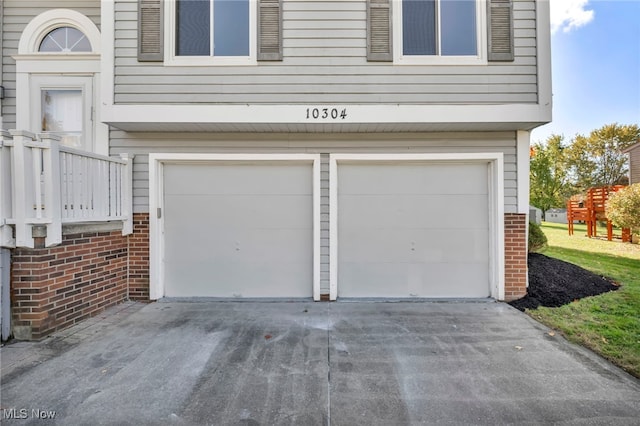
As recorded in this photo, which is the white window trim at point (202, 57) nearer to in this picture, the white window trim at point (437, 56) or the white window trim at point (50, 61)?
the white window trim at point (50, 61)

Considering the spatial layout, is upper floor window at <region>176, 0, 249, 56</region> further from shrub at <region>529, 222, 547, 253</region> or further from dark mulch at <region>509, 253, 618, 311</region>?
shrub at <region>529, 222, 547, 253</region>

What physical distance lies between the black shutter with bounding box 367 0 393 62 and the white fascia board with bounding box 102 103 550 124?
2.76 ft

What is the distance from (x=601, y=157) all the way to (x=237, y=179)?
3595cm

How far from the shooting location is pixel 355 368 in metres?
2.85

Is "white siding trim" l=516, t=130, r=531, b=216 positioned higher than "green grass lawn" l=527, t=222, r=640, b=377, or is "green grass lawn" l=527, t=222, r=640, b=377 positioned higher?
"white siding trim" l=516, t=130, r=531, b=216

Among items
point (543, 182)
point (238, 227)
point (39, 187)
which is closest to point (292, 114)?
point (238, 227)

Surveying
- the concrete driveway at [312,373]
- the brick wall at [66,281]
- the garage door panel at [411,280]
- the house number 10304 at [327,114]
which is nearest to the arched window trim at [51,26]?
the brick wall at [66,281]

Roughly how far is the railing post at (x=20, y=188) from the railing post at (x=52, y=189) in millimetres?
157

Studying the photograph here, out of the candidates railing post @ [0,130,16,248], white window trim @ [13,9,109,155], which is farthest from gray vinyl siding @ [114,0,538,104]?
railing post @ [0,130,16,248]

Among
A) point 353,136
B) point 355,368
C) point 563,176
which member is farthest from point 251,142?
point 563,176

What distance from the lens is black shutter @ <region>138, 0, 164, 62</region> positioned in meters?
4.54

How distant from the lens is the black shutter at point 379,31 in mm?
4539

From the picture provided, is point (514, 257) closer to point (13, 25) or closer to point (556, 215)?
point (13, 25)

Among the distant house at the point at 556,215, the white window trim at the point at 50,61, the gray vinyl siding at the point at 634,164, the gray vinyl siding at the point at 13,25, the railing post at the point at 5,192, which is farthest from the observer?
the distant house at the point at 556,215
